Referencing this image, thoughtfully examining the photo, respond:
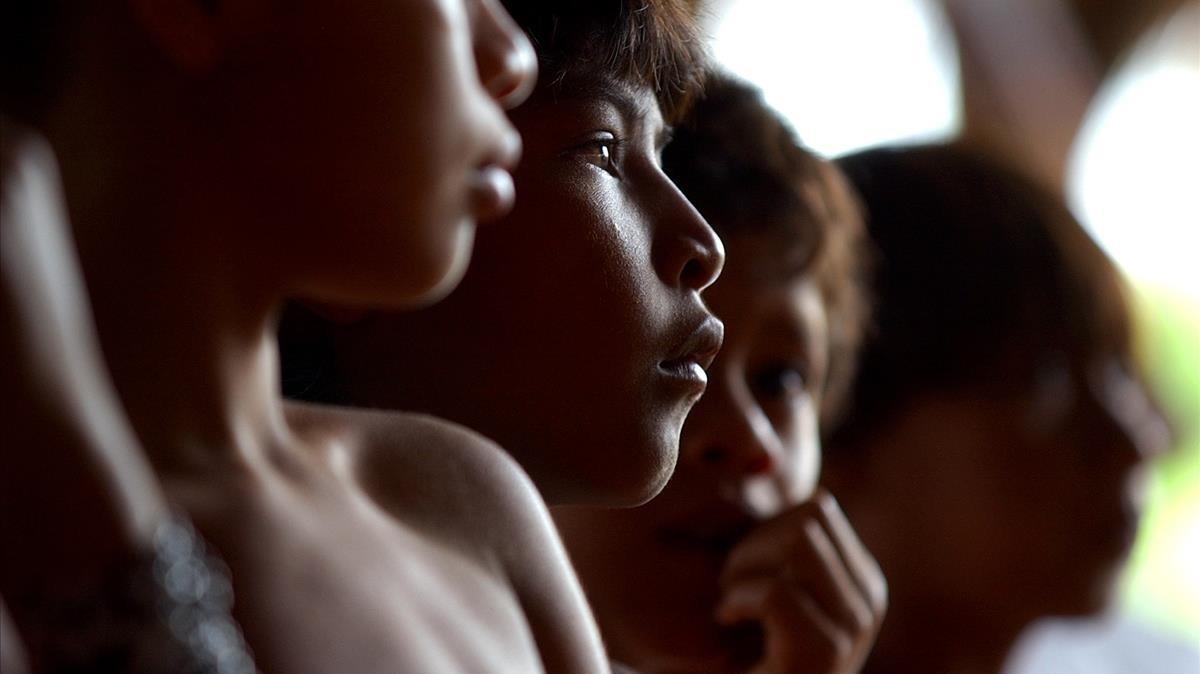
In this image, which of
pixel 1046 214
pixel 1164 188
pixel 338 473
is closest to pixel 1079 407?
pixel 1046 214

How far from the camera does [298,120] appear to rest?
52cm

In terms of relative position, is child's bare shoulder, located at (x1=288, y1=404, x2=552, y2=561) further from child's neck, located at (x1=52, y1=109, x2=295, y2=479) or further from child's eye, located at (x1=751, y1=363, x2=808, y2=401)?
child's eye, located at (x1=751, y1=363, x2=808, y2=401)

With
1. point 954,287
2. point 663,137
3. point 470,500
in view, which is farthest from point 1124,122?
point 470,500

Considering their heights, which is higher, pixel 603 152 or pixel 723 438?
pixel 603 152

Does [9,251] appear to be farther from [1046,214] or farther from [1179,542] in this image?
[1179,542]

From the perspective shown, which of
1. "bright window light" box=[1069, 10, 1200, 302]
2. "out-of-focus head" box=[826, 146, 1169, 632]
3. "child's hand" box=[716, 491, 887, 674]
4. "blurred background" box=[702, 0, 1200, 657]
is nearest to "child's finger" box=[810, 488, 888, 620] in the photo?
"child's hand" box=[716, 491, 887, 674]

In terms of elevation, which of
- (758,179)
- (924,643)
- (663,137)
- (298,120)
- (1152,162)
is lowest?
(1152,162)

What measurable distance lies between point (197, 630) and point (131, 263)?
0.50 ft

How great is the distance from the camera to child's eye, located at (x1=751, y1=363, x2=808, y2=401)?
102 cm

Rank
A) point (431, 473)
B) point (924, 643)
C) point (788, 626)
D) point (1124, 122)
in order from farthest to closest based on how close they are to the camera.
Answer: point (1124, 122)
point (924, 643)
point (788, 626)
point (431, 473)

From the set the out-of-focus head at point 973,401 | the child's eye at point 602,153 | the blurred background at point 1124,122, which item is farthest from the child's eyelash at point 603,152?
the blurred background at point 1124,122

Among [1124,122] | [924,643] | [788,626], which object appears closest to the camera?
[788,626]

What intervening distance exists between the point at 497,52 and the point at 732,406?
1.37 ft

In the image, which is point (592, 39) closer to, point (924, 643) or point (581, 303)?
point (581, 303)
